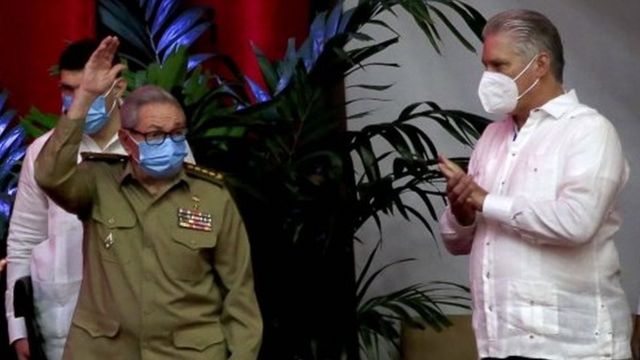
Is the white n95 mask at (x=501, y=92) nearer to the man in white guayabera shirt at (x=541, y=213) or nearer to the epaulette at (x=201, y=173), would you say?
the man in white guayabera shirt at (x=541, y=213)

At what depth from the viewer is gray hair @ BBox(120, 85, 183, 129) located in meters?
4.21

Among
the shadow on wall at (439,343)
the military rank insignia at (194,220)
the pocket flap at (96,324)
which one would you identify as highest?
the military rank insignia at (194,220)

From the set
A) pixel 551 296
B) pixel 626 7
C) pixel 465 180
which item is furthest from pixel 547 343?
pixel 626 7

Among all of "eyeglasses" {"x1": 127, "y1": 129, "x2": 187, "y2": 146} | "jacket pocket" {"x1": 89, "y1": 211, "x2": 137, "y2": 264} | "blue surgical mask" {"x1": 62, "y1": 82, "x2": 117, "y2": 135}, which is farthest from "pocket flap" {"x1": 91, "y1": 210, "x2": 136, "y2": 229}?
"blue surgical mask" {"x1": 62, "y1": 82, "x2": 117, "y2": 135}

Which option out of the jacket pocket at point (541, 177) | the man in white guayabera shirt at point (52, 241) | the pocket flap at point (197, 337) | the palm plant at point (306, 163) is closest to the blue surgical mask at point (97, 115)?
the man in white guayabera shirt at point (52, 241)

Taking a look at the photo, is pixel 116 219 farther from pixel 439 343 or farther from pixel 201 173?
pixel 439 343

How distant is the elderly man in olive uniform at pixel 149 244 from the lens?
13.5 ft

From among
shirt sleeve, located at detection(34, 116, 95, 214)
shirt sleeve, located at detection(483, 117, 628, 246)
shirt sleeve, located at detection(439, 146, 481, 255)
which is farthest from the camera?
shirt sleeve, located at detection(439, 146, 481, 255)

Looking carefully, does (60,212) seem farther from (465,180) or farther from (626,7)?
(626,7)

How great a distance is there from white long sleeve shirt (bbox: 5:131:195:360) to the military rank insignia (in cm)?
40

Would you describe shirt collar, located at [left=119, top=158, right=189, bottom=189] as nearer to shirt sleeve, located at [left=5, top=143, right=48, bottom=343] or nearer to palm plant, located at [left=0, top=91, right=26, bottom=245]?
shirt sleeve, located at [left=5, top=143, right=48, bottom=343]

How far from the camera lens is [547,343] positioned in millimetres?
3961

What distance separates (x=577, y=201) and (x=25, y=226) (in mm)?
1711

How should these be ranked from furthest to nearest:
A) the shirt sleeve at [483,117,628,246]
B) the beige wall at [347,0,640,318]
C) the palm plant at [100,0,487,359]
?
1. the beige wall at [347,0,640,318]
2. the palm plant at [100,0,487,359]
3. the shirt sleeve at [483,117,628,246]
